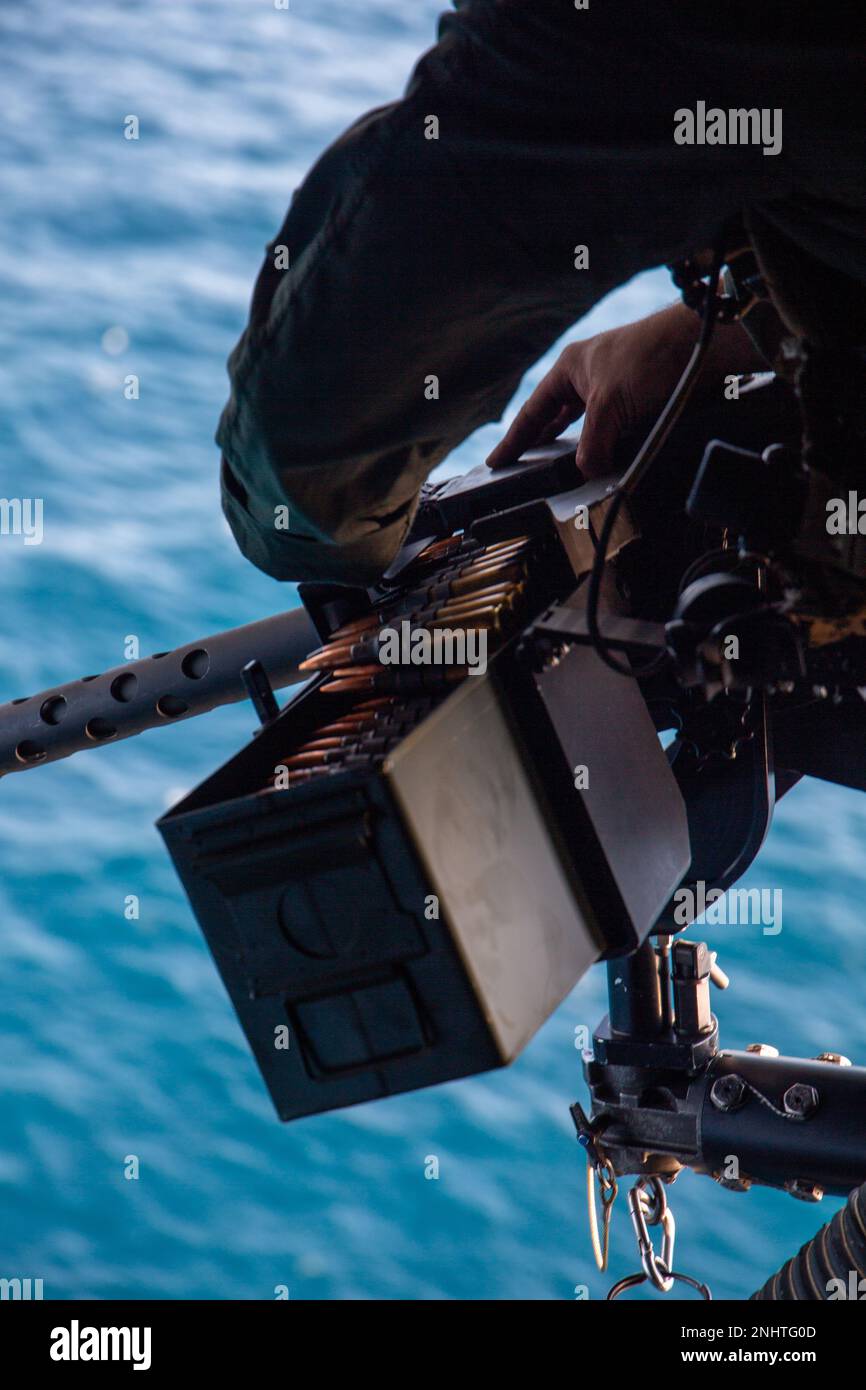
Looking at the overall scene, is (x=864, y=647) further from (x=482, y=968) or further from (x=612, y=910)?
(x=482, y=968)

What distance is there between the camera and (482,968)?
0.80m

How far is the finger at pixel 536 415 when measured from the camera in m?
1.25

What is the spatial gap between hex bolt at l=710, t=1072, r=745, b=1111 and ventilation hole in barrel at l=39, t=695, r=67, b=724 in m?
0.74

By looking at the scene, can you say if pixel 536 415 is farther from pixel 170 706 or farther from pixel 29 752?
pixel 29 752

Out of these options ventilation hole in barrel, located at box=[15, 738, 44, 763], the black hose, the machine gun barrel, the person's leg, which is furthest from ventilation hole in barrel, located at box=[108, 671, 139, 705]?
the black hose

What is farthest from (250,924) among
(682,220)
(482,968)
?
(682,220)

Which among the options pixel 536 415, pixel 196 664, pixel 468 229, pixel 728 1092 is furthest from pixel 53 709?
pixel 468 229

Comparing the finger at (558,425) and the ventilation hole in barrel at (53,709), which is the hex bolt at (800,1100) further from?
the ventilation hole in barrel at (53,709)

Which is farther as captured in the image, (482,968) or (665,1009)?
(665,1009)

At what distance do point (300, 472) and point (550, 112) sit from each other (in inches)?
10.6

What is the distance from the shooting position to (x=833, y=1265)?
48.0 inches
